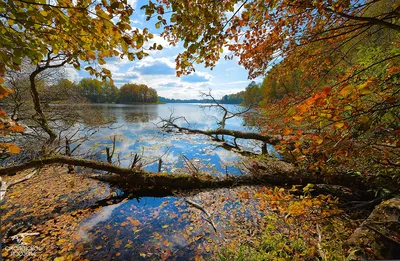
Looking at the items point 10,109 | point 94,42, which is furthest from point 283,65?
point 10,109

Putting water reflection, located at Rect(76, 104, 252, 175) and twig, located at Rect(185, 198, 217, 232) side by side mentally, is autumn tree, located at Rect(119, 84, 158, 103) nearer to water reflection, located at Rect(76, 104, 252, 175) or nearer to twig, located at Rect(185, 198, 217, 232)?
water reflection, located at Rect(76, 104, 252, 175)

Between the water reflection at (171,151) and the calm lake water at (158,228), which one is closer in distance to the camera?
the calm lake water at (158,228)

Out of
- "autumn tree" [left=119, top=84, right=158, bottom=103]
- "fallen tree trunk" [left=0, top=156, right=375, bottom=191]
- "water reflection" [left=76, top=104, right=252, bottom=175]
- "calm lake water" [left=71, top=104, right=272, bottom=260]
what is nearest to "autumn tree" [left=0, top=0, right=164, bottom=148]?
"calm lake water" [left=71, top=104, right=272, bottom=260]

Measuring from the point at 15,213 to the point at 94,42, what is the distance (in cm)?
578

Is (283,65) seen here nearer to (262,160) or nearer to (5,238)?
(262,160)

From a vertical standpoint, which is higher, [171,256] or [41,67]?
[41,67]

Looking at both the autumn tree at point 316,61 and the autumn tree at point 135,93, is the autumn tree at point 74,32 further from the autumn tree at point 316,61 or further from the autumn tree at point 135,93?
the autumn tree at point 135,93

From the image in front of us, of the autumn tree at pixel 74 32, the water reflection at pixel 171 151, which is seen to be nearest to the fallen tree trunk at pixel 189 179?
the water reflection at pixel 171 151

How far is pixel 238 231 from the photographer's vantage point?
4.23 metres

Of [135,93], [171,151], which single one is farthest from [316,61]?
[135,93]

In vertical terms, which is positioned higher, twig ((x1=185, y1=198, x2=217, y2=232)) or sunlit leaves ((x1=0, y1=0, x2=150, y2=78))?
sunlit leaves ((x1=0, y1=0, x2=150, y2=78))

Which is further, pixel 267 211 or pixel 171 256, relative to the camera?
pixel 267 211

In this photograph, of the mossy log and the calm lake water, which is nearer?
the mossy log

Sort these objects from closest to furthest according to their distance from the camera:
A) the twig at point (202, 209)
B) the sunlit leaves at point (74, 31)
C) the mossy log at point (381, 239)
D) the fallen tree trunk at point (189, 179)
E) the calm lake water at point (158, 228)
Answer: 1. the sunlit leaves at point (74, 31)
2. the mossy log at point (381, 239)
3. the calm lake water at point (158, 228)
4. the twig at point (202, 209)
5. the fallen tree trunk at point (189, 179)
